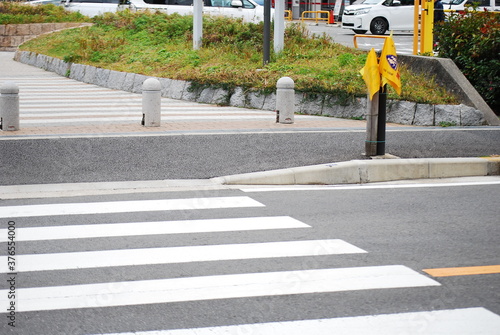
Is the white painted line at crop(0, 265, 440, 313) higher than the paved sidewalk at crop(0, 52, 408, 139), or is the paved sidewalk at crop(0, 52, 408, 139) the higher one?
the paved sidewalk at crop(0, 52, 408, 139)

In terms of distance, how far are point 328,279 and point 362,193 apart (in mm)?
3309

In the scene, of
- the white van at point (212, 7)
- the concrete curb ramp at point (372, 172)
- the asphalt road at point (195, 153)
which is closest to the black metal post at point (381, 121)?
the asphalt road at point (195, 153)

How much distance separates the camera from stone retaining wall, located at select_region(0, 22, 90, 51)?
31.9 metres

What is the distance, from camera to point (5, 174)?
9141 millimetres

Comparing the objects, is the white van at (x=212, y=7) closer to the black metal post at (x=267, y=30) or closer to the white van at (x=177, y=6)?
the white van at (x=177, y=6)

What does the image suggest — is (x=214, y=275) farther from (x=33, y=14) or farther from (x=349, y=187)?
(x=33, y=14)

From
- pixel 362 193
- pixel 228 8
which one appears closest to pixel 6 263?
pixel 362 193

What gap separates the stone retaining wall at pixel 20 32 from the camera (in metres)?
31.9

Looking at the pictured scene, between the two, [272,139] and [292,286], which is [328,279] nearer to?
[292,286]

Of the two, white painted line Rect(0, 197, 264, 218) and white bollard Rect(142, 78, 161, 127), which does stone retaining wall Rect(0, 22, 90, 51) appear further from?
white painted line Rect(0, 197, 264, 218)

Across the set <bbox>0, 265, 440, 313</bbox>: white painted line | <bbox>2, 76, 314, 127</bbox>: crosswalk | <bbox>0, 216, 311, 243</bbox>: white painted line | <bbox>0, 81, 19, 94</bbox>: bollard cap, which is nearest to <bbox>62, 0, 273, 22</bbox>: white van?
<bbox>2, 76, 314, 127</bbox>: crosswalk

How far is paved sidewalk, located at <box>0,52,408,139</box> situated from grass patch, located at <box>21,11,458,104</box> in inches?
31.5

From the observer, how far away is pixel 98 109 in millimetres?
15344

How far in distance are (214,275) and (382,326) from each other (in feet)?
4.84
